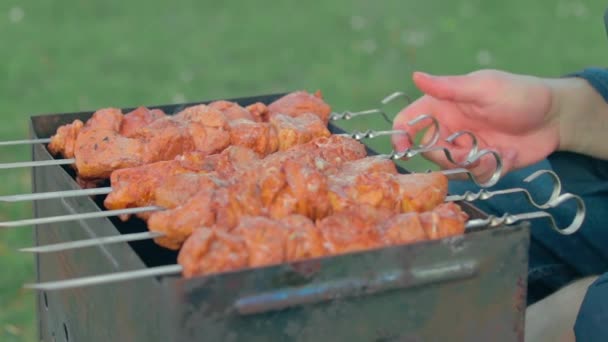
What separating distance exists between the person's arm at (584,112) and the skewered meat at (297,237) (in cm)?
109

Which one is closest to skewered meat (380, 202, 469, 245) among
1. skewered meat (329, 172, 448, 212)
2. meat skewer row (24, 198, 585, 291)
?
meat skewer row (24, 198, 585, 291)

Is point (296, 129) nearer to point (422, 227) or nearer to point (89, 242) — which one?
point (422, 227)

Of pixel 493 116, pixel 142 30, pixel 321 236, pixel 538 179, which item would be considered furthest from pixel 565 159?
pixel 142 30

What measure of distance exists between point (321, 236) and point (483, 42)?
5.46 metres

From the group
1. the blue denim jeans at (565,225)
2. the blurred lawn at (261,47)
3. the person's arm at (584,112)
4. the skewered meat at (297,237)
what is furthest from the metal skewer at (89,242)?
the blurred lawn at (261,47)

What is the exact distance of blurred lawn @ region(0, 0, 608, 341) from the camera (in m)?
5.90

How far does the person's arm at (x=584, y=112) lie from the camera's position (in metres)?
2.85

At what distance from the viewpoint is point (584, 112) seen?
2.87 meters

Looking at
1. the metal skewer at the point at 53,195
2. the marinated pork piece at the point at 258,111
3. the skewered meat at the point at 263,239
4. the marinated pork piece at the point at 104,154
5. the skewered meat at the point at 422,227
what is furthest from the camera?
the marinated pork piece at the point at 258,111

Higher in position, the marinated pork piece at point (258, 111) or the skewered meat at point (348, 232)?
the skewered meat at point (348, 232)

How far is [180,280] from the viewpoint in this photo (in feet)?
5.03

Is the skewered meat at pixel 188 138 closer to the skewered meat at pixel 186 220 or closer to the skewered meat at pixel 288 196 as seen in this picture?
the skewered meat at pixel 288 196

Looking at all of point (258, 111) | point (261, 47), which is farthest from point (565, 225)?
point (261, 47)

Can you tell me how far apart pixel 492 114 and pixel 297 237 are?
1.17 metres
